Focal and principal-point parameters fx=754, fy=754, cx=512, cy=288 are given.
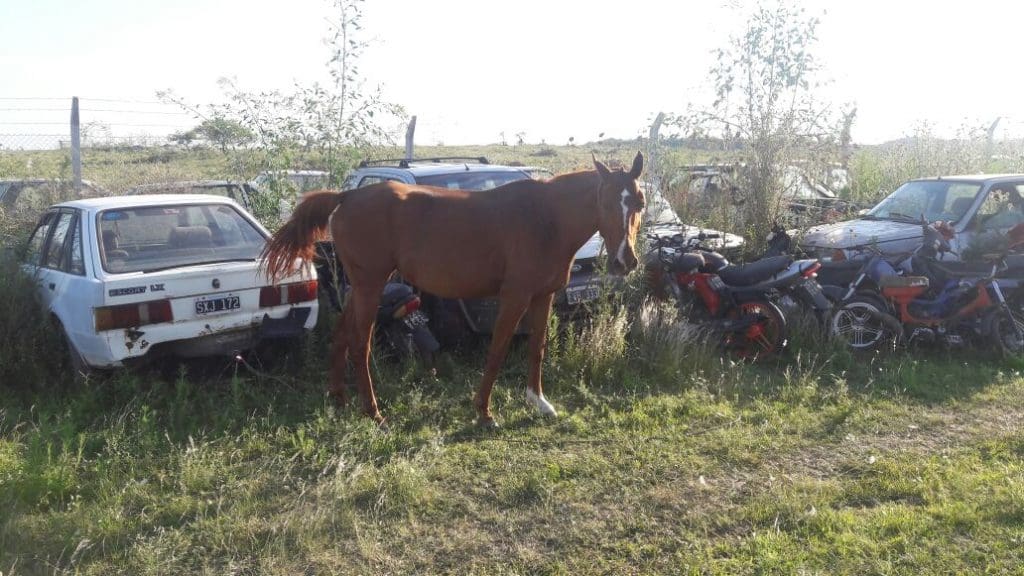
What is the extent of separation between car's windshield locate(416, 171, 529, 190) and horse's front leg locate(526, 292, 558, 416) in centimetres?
228

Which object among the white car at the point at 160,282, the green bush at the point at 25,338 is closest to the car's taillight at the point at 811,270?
the white car at the point at 160,282

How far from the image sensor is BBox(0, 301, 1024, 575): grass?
351cm

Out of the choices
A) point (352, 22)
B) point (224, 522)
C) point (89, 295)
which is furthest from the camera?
point (352, 22)

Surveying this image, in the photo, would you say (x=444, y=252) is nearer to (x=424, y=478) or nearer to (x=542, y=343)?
(x=542, y=343)

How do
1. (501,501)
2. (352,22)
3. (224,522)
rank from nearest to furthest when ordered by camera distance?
1. (224,522)
2. (501,501)
3. (352,22)

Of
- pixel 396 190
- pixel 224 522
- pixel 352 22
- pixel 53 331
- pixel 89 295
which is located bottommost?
pixel 224 522

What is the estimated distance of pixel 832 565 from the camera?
11.2 feet

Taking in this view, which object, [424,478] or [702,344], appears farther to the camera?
[702,344]

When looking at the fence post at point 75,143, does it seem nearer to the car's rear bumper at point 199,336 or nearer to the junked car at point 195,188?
the junked car at point 195,188

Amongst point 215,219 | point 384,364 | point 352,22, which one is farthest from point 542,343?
point 352,22

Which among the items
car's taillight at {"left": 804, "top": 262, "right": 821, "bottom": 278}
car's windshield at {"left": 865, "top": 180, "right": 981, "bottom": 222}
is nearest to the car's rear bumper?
car's taillight at {"left": 804, "top": 262, "right": 821, "bottom": 278}

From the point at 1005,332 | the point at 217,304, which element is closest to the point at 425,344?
the point at 217,304

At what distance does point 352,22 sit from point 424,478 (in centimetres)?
563

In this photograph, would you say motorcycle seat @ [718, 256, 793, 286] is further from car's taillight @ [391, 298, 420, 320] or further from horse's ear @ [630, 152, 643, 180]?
car's taillight @ [391, 298, 420, 320]
